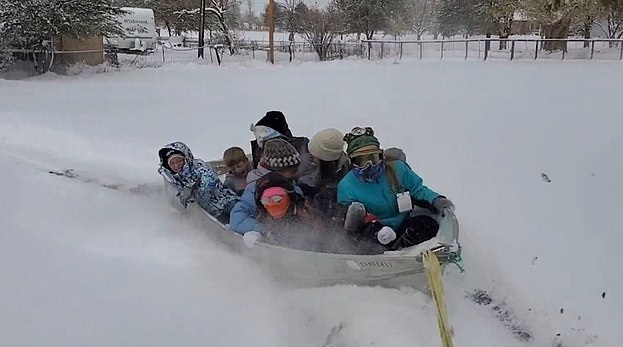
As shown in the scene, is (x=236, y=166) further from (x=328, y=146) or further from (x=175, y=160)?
(x=328, y=146)

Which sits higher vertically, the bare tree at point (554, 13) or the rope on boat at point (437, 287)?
the bare tree at point (554, 13)

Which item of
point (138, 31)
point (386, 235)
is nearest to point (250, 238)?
point (386, 235)

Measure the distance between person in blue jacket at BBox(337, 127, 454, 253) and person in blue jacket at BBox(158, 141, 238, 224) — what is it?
117 centimetres

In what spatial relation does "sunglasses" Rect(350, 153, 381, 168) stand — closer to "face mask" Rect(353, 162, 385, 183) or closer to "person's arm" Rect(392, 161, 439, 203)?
"face mask" Rect(353, 162, 385, 183)

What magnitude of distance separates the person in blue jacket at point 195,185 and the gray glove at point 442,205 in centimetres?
167

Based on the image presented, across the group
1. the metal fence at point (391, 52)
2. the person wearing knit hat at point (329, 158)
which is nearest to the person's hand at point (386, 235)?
the person wearing knit hat at point (329, 158)

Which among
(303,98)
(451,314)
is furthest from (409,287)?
(303,98)

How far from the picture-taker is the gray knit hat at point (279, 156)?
4680 mm

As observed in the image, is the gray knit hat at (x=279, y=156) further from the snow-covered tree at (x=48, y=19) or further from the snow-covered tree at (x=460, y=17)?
the snow-covered tree at (x=460, y=17)

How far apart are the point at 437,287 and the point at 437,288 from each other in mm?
12

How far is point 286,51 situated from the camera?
1252 inches

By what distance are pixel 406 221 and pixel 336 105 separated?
8.46 metres

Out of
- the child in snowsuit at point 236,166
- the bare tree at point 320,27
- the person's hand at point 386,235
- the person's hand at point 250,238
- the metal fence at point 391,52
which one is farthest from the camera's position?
the bare tree at point 320,27

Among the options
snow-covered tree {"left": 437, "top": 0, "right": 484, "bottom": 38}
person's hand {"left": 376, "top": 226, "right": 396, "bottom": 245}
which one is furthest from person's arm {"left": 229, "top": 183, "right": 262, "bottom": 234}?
snow-covered tree {"left": 437, "top": 0, "right": 484, "bottom": 38}
